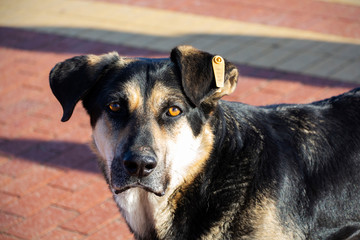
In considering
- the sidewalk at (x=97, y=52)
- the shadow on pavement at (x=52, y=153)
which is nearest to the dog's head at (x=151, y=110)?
the sidewalk at (x=97, y=52)

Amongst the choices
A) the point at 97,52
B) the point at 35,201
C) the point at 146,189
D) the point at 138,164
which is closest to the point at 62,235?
the point at 35,201

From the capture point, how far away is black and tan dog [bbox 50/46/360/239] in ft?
10.6

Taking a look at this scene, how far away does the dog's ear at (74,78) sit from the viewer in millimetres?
3459

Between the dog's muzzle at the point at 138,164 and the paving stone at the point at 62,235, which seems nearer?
the dog's muzzle at the point at 138,164

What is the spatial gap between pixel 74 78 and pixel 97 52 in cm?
435

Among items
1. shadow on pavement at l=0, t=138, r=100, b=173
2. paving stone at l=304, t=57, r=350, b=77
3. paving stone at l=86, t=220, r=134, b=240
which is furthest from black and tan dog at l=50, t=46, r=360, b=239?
paving stone at l=304, t=57, r=350, b=77

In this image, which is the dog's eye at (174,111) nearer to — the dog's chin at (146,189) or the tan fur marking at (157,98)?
the tan fur marking at (157,98)

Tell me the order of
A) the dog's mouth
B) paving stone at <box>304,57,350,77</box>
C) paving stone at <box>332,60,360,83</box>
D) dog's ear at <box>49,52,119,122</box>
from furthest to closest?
paving stone at <box>304,57,350,77</box>
paving stone at <box>332,60,360,83</box>
dog's ear at <box>49,52,119,122</box>
the dog's mouth

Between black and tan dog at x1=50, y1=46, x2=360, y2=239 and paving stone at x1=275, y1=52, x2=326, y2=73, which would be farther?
paving stone at x1=275, y1=52, x2=326, y2=73

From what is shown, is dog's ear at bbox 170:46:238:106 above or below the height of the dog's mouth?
above

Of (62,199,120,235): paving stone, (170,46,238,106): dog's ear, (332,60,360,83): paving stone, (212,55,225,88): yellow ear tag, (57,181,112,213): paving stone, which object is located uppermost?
(212,55,225,88): yellow ear tag

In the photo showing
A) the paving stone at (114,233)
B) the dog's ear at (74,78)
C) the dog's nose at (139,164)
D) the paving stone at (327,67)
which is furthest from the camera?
the paving stone at (327,67)

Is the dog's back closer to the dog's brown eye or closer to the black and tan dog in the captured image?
the black and tan dog

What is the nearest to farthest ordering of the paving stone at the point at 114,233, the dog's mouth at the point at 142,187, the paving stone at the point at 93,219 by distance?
the dog's mouth at the point at 142,187
the paving stone at the point at 114,233
the paving stone at the point at 93,219
